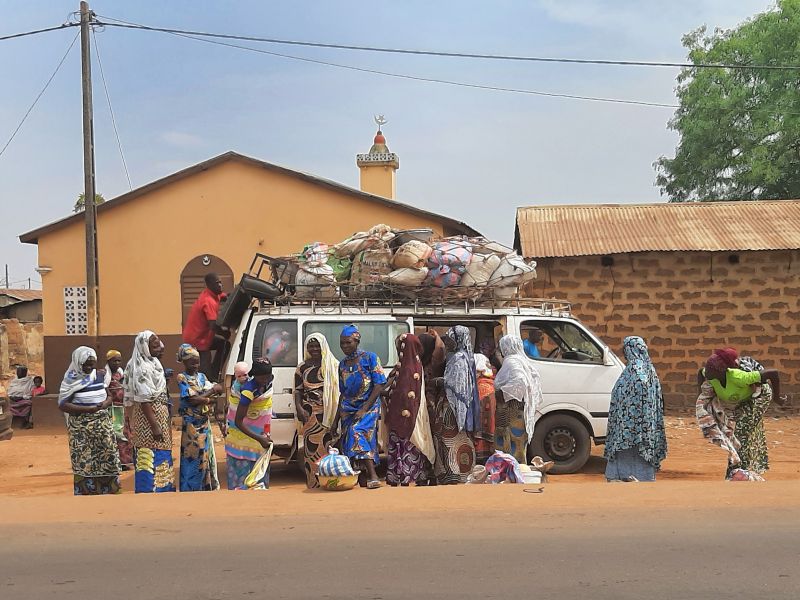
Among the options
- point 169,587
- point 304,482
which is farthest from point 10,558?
point 304,482

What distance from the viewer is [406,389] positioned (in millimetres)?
7246

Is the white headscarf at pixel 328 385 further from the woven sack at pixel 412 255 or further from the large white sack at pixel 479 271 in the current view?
the large white sack at pixel 479 271

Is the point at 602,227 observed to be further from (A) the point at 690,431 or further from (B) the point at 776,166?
(B) the point at 776,166

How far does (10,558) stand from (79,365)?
6.77ft

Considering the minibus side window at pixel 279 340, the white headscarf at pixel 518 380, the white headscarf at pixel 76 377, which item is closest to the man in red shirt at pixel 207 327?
the minibus side window at pixel 279 340

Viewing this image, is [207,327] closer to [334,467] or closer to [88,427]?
[88,427]

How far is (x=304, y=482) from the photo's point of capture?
8.41 meters

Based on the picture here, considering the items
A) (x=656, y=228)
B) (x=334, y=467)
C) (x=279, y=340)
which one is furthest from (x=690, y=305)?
(x=334, y=467)

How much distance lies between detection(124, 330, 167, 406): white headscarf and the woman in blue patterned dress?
1594mm

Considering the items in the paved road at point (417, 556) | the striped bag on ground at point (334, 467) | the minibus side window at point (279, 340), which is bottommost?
the paved road at point (417, 556)

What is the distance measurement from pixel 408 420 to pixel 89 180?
9581 mm

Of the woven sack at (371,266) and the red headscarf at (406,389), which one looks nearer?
the red headscarf at (406,389)

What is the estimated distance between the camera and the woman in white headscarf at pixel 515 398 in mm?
7523

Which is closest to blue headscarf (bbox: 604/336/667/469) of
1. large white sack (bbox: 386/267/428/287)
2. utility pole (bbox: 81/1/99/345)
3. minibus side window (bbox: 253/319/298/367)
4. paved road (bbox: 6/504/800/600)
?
paved road (bbox: 6/504/800/600)
